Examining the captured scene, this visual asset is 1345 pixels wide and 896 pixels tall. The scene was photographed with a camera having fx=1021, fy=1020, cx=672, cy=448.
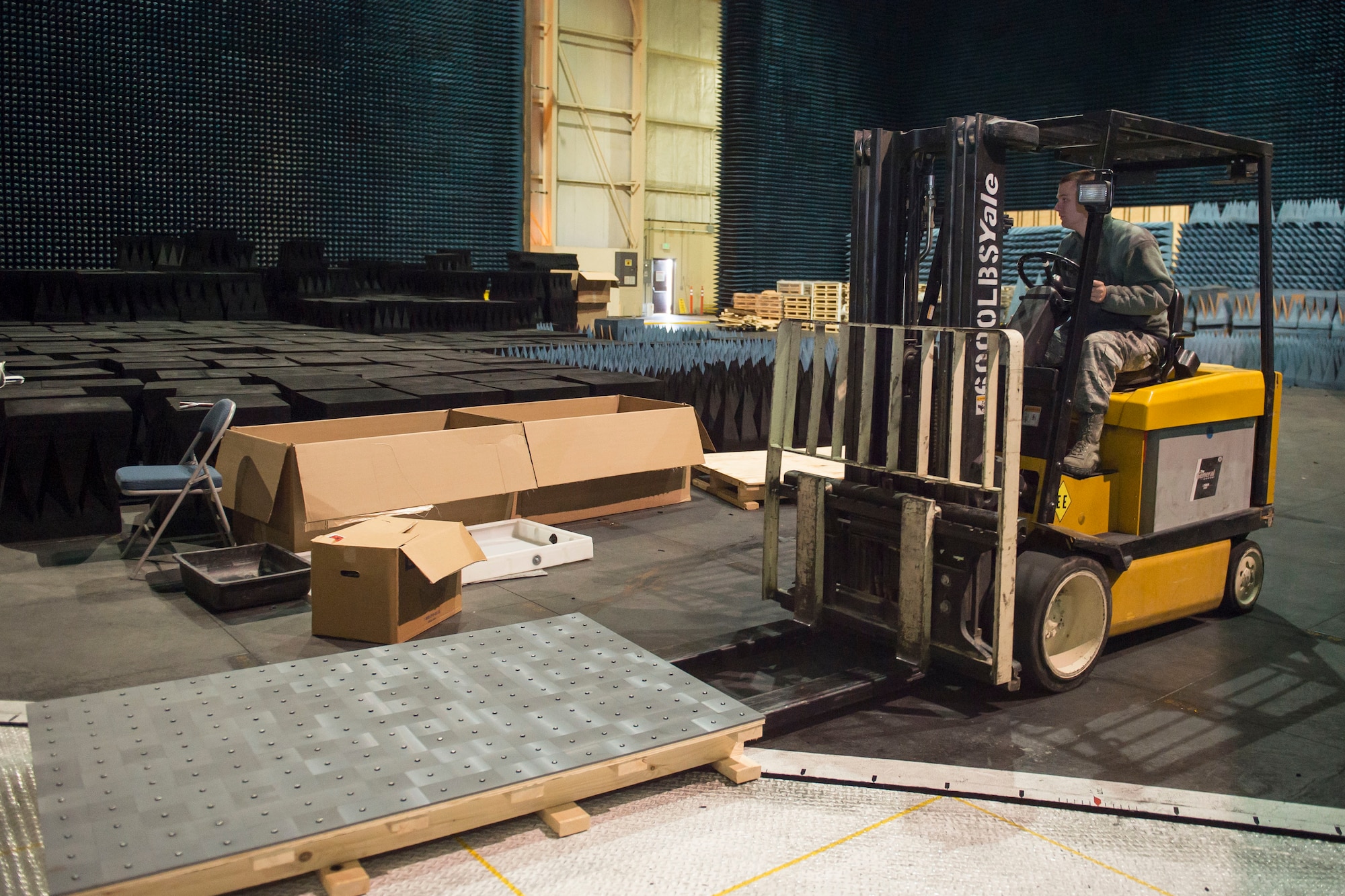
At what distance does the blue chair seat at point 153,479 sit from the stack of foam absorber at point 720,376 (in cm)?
376

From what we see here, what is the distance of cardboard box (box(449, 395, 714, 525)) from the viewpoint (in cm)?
564

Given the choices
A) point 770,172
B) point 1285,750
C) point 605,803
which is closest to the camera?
point 605,803

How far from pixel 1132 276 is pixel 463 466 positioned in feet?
10.5

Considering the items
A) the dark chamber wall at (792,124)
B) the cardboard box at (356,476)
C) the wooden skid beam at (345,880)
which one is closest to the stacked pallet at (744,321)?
the dark chamber wall at (792,124)

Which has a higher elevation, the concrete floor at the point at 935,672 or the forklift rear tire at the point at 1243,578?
the forklift rear tire at the point at 1243,578

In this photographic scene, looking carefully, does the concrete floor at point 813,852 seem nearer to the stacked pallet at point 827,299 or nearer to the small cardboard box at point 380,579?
the small cardboard box at point 380,579

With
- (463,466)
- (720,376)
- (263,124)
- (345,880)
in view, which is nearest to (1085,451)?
(345,880)

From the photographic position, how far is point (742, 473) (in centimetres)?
659

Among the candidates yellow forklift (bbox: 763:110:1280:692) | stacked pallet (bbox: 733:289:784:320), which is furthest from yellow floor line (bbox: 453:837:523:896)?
stacked pallet (bbox: 733:289:784:320)

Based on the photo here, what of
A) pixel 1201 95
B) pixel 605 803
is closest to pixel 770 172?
pixel 1201 95

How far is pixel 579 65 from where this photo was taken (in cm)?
2161

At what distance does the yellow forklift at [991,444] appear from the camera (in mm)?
3311

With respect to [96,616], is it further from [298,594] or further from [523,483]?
[523,483]

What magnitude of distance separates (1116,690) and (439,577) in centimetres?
250
